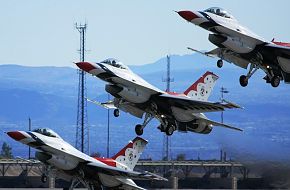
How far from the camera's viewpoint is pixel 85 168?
85000 millimetres

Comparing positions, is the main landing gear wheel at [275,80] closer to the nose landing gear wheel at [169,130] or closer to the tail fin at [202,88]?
the nose landing gear wheel at [169,130]

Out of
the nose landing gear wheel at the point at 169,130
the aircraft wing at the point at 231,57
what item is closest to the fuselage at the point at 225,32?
the aircraft wing at the point at 231,57

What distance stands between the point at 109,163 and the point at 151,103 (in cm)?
996

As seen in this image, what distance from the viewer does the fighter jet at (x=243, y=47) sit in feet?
237

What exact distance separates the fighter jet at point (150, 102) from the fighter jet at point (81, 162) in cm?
447

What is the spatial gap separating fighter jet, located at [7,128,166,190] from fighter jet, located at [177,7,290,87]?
11.5m

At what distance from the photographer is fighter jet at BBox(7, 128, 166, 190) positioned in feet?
267

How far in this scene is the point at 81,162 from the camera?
84.4 m

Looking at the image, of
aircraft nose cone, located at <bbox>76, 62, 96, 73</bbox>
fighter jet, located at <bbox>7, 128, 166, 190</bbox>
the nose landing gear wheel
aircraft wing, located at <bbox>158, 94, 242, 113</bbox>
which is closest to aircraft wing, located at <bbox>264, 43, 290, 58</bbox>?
aircraft wing, located at <bbox>158, 94, 242, 113</bbox>

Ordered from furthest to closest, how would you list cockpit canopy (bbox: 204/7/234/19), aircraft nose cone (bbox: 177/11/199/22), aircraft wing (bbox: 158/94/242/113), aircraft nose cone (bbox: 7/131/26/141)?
aircraft nose cone (bbox: 7/131/26/141), aircraft wing (bbox: 158/94/242/113), cockpit canopy (bbox: 204/7/234/19), aircraft nose cone (bbox: 177/11/199/22)

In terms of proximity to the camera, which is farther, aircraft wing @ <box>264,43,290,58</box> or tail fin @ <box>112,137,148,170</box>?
tail fin @ <box>112,137,148,170</box>

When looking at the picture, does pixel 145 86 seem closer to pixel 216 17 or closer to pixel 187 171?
pixel 216 17

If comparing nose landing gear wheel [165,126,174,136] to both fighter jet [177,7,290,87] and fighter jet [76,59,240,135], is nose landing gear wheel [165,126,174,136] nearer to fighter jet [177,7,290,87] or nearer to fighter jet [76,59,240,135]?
fighter jet [76,59,240,135]

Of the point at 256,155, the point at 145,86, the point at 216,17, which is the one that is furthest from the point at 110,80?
the point at 256,155
